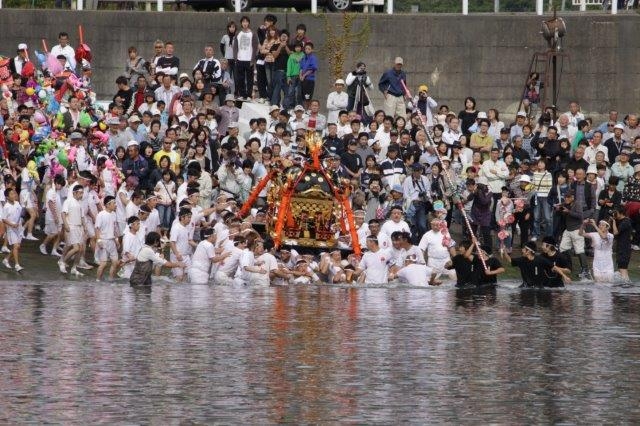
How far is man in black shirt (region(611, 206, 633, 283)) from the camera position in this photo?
101 ft

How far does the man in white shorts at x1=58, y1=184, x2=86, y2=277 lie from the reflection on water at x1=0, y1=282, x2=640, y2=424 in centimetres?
54

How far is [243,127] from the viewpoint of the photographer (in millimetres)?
34562

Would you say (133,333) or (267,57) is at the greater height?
(267,57)

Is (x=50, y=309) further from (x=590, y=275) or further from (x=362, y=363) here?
(x=590, y=275)

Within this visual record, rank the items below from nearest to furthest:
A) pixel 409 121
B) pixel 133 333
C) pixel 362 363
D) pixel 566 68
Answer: pixel 362 363 → pixel 133 333 → pixel 409 121 → pixel 566 68

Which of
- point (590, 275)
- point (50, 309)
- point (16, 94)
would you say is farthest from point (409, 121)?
point (50, 309)

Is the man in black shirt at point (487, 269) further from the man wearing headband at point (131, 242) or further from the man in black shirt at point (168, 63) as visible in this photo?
the man in black shirt at point (168, 63)

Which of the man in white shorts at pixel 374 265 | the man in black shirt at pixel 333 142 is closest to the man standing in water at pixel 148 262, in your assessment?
the man in white shorts at pixel 374 265

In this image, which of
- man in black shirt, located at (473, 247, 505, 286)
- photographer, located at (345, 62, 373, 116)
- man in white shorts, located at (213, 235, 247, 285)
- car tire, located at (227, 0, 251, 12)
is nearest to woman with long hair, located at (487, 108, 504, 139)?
photographer, located at (345, 62, 373, 116)

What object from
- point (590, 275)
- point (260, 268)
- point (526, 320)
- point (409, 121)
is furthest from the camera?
point (409, 121)

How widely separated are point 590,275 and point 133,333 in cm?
983

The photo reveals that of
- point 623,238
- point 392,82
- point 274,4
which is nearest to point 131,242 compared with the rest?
point 392,82

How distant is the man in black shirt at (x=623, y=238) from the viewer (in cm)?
3072

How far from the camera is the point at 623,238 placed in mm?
30750
